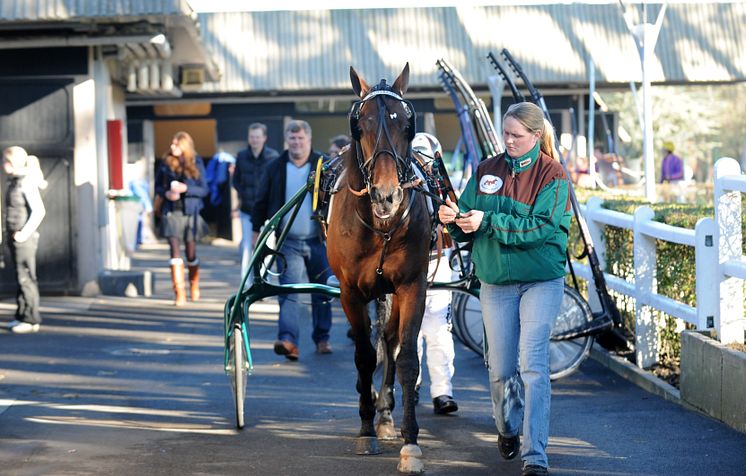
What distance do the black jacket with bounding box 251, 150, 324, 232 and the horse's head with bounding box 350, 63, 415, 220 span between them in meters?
4.61

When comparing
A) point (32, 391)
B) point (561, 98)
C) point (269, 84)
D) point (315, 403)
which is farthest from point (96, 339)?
point (561, 98)

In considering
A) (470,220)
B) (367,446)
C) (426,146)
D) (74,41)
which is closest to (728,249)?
(426,146)

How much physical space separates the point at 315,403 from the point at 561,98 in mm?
23362

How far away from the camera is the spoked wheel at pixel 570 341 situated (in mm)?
10414

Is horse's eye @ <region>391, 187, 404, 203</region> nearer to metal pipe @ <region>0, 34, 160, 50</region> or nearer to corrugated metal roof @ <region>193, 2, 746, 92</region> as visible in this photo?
metal pipe @ <region>0, 34, 160, 50</region>

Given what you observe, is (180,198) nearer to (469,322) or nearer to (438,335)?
(469,322)

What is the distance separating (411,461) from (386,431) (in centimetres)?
110

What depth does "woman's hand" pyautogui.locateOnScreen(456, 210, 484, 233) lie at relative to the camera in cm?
677

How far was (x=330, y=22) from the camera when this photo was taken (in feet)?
102

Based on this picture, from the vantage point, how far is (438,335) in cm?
932

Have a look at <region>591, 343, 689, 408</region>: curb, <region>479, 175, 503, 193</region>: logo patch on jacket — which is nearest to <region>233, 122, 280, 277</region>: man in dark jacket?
<region>591, 343, 689, 408</region>: curb

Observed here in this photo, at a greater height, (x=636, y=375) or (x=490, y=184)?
(x=490, y=184)

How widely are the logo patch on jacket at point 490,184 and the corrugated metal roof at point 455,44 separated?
22.7 meters

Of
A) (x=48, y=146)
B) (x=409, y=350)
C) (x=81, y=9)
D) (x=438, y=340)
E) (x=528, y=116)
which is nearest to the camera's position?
(x=528, y=116)
